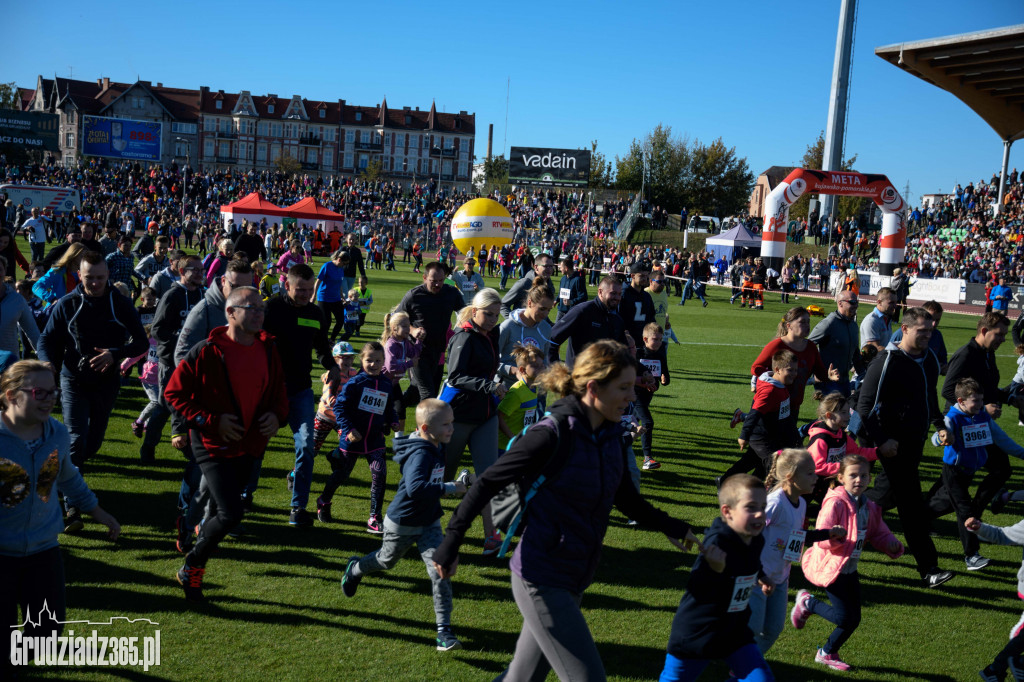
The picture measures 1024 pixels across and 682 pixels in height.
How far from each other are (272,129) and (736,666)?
119 m

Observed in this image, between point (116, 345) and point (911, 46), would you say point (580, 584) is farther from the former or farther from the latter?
point (911, 46)

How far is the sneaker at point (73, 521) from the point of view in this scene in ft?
19.8

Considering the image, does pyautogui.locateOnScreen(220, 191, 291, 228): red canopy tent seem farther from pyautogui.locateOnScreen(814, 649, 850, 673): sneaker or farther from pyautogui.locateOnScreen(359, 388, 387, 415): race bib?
pyautogui.locateOnScreen(814, 649, 850, 673): sneaker

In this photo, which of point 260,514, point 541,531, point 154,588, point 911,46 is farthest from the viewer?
point 911,46

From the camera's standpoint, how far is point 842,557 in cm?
474

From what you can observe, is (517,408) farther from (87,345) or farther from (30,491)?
(30,491)

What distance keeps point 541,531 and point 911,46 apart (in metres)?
43.4

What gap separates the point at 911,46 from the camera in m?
39.3

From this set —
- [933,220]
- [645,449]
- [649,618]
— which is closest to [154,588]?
[649,618]

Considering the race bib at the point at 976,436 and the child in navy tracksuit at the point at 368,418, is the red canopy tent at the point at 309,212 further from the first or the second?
the race bib at the point at 976,436

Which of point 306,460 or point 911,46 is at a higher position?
point 911,46

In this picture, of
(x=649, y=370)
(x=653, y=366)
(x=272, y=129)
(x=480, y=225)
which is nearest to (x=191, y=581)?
(x=649, y=370)

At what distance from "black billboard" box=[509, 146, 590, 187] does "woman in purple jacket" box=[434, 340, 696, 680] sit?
7258 centimetres

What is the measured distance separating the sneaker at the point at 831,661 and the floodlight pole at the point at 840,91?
36.6 m
